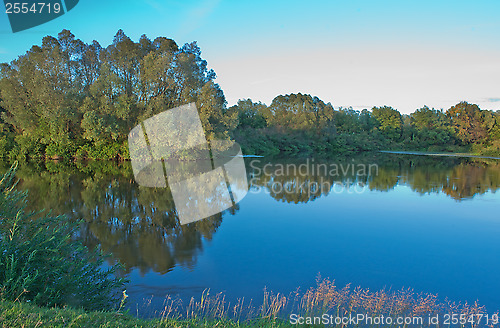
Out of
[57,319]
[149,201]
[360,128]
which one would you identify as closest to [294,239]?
[57,319]

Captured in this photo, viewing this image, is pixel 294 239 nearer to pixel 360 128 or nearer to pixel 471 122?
pixel 360 128

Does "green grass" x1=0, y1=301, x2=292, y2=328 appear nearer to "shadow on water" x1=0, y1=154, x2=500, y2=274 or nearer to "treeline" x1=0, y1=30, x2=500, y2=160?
"shadow on water" x1=0, y1=154, x2=500, y2=274

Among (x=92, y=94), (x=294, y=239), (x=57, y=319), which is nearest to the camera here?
(x=57, y=319)

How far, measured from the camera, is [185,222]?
11.1 meters

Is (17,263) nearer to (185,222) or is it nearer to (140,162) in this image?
(185,222)

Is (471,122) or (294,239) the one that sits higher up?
(471,122)

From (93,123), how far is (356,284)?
27299 millimetres

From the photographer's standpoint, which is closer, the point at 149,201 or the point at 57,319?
the point at 57,319

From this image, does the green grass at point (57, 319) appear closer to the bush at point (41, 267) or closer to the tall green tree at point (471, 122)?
the bush at point (41, 267)

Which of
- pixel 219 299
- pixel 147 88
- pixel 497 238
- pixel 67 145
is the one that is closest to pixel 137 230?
pixel 219 299

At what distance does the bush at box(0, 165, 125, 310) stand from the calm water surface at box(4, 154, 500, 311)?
1139 mm

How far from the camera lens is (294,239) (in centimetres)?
945

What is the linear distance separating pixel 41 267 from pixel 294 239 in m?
6.52

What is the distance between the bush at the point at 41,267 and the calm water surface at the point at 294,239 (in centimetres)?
114
